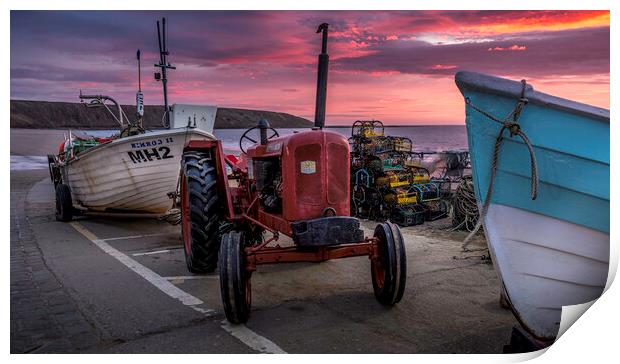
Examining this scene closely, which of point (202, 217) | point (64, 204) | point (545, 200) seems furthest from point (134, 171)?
Answer: point (545, 200)

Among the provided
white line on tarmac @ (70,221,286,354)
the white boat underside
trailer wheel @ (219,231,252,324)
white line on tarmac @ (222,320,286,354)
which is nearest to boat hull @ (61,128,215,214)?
white line on tarmac @ (70,221,286,354)

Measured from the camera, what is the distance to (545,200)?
3.67 m

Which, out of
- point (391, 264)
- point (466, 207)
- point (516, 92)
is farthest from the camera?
point (466, 207)

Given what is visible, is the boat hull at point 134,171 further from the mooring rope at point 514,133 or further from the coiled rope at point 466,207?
the mooring rope at point 514,133

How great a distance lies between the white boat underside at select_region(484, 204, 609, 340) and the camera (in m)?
3.64

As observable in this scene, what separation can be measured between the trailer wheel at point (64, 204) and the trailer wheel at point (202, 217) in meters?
4.29

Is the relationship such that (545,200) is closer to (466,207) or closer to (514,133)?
(514,133)

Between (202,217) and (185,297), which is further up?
(202,217)

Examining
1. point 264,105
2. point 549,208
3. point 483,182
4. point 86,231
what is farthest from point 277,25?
point 86,231

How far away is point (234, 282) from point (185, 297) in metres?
0.95

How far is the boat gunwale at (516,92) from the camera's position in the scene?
350 centimetres

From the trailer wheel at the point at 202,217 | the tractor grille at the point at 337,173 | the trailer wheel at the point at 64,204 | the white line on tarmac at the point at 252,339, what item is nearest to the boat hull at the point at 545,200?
the tractor grille at the point at 337,173

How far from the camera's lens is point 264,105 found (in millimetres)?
6445

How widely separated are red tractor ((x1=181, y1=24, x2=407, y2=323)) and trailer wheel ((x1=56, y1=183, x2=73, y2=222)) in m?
4.43
